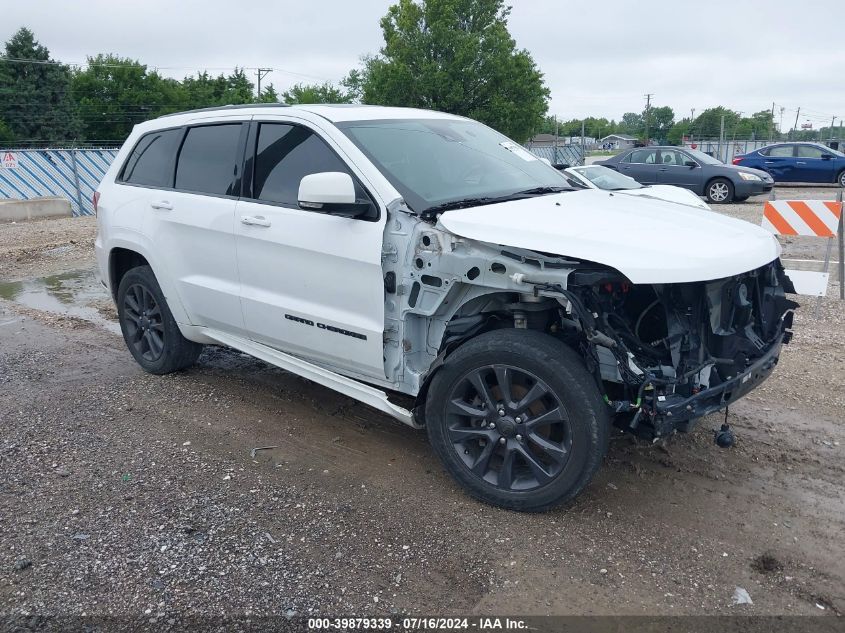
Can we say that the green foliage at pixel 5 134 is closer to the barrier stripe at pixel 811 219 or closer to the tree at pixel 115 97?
the tree at pixel 115 97

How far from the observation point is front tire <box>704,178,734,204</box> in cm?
1866

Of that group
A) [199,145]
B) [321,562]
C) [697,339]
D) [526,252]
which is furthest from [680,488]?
[199,145]

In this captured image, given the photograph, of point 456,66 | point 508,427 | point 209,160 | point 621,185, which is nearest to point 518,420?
point 508,427

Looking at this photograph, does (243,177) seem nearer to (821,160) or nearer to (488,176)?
(488,176)

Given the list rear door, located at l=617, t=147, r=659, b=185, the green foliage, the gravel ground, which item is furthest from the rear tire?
the green foliage

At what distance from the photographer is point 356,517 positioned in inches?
144

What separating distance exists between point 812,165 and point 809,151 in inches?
18.9

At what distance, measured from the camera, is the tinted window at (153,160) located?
533 centimetres

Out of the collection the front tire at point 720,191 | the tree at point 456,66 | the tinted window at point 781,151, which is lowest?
the front tire at point 720,191

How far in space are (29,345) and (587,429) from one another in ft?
18.3

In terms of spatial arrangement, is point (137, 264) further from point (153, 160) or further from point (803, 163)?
point (803, 163)

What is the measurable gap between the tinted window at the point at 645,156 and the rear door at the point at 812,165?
628 cm

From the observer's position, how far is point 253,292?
4.59 meters

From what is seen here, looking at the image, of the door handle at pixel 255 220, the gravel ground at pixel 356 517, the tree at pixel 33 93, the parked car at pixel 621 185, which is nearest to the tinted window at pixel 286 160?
the door handle at pixel 255 220
